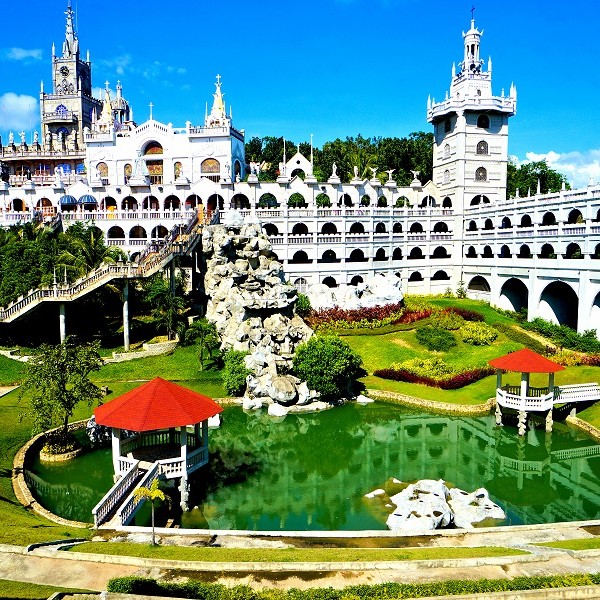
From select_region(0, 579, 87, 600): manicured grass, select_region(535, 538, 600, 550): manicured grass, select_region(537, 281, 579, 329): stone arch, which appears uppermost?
select_region(537, 281, 579, 329): stone arch

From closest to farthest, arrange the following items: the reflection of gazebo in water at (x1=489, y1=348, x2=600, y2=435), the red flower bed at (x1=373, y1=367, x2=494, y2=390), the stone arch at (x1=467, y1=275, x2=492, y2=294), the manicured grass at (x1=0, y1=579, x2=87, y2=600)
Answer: the manicured grass at (x1=0, y1=579, x2=87, y2=600) < the reflection of gazebo in water at (x1=489, y1=348, x2=600, y2=435) < the red flower bed at (x1=373, y1=367, x2=494, y2=390) < the stone arch at (x1=467, y1=275, x2=492, y2=294)

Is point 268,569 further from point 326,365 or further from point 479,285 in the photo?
point 479,285

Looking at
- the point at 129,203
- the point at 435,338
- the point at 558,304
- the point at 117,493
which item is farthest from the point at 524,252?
the point at 117,493

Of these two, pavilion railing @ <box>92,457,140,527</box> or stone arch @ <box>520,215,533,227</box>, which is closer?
pavilion railing @ <box>92,457,140,527</box>

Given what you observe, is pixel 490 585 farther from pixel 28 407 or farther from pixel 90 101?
pixel 90 101

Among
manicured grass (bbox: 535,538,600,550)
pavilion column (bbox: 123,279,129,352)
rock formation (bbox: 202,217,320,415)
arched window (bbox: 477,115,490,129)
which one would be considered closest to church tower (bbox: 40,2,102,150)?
rock formation (bbox: 202,217,320,415)

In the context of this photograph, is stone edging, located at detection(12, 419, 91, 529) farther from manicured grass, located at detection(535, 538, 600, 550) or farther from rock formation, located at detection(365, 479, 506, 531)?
manicured grass, located at detection(535, 538, 600, 550)

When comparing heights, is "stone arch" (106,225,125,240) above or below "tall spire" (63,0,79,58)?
below
